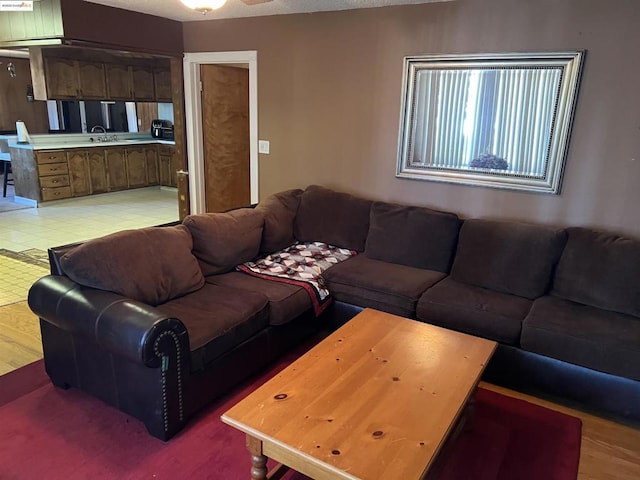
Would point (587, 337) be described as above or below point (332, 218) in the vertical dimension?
below

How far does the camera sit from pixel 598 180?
9.77ft

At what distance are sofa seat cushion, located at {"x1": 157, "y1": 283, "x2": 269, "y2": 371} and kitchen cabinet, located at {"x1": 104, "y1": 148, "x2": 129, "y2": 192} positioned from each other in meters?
5.75

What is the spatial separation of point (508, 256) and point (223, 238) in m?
1.82

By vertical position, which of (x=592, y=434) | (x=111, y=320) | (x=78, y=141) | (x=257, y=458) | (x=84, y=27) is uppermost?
(x=84, y=27)

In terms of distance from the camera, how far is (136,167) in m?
8.19

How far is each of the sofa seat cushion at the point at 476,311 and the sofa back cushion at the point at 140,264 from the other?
1408 mm

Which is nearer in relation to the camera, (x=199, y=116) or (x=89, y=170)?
(x=199, y=116)

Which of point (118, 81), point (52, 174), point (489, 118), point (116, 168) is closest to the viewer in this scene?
point (489, 118)

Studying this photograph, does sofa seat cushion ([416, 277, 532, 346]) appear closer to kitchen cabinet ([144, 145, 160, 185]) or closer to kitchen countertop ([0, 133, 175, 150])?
kitchen countertop ([0, 133, 175, 150])

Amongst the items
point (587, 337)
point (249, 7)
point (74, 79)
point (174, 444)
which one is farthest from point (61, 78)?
point (587, 337)

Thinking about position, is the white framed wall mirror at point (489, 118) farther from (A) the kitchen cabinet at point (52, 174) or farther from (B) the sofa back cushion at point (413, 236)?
(A) the kitchen cabinet at point (52, 174)

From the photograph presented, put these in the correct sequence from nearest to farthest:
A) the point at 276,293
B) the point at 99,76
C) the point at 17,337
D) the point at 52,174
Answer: the point at 276,293 < the point at 17,337 < the point at 52,174 < the point at 99,76

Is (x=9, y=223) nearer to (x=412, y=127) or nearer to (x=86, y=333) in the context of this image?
(x=86, y=333)

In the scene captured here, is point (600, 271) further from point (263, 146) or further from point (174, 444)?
point (263, 146)
